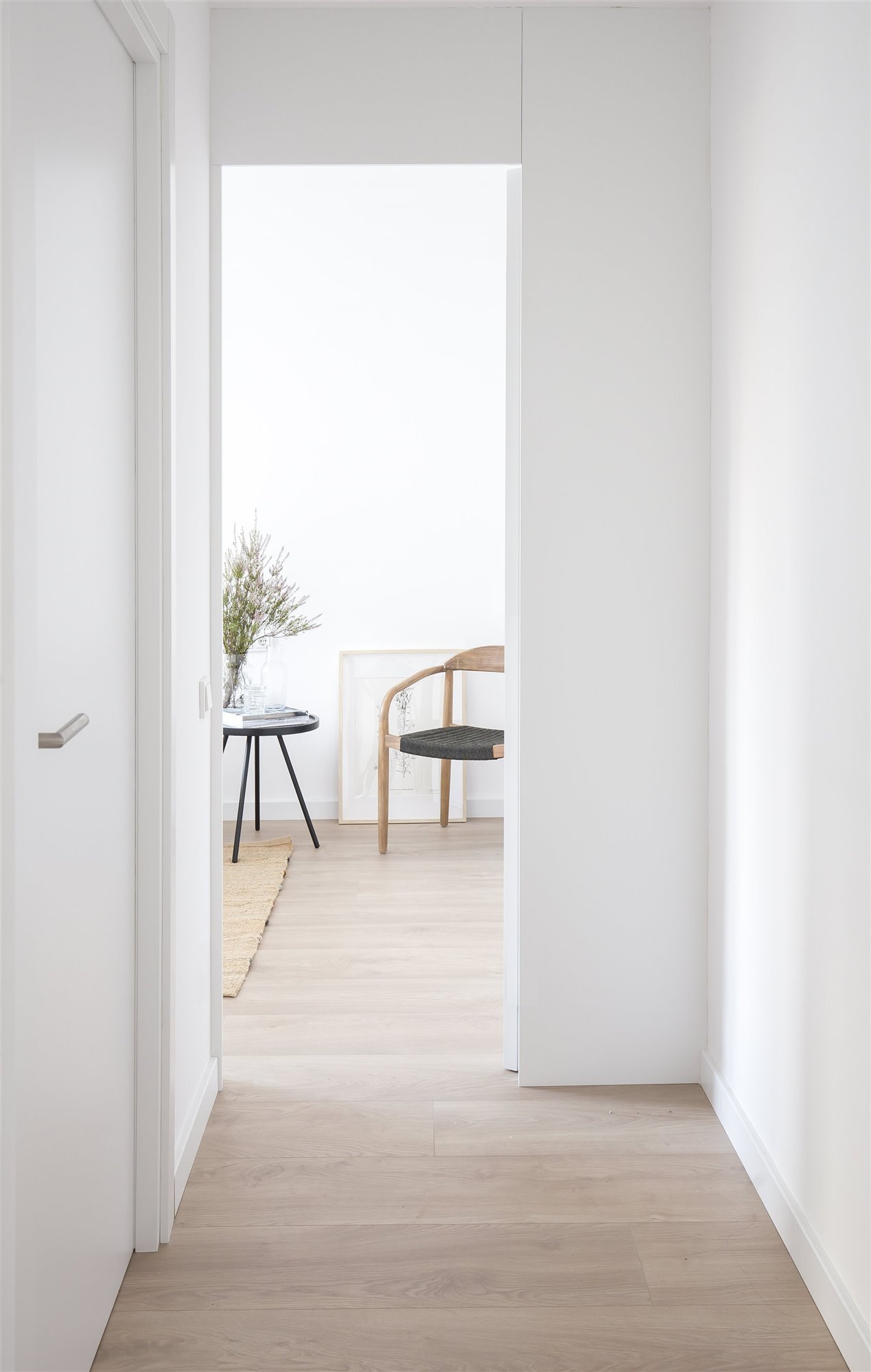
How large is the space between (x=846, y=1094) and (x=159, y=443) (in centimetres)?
157

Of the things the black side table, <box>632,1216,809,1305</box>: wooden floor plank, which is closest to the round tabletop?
the black side table

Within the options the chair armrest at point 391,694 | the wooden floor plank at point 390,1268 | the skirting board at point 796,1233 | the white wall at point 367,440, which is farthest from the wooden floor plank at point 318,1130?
the white wall at point 367,440

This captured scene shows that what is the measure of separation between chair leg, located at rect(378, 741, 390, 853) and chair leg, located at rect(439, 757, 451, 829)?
388mm

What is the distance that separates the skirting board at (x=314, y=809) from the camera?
5047 millimetres

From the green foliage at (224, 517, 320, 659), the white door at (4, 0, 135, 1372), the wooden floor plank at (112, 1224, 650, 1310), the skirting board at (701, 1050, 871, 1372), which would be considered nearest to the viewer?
the white door at (4, 0, 135, 1372)

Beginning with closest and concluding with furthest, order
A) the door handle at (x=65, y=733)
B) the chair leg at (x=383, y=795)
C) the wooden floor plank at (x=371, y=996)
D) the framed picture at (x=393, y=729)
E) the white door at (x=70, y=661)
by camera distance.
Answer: the white door at (x=70, y=661), the door handle at (x=65, y=733), the wooden floor plank at (x=371, y=996), the chair leg at (x=383, y=795), the framed picture at (x=393, y=729)

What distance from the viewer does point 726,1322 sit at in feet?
5.40

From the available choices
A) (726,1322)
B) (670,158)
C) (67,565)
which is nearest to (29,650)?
(67,565)

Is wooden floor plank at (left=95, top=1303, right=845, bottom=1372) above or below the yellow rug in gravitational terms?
below

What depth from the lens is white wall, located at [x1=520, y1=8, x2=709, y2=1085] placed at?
7.56 feet

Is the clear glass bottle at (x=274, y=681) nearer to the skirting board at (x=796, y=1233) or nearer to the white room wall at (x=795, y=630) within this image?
the white room wall at (x=795, y=630)

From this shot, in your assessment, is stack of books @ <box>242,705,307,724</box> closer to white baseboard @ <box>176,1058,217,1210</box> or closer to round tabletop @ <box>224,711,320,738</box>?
round tabletop @ <box>224,711,320,738</box>

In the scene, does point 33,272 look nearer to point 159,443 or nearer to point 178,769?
point 159,443

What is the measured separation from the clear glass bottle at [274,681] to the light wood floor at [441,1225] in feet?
6.17
